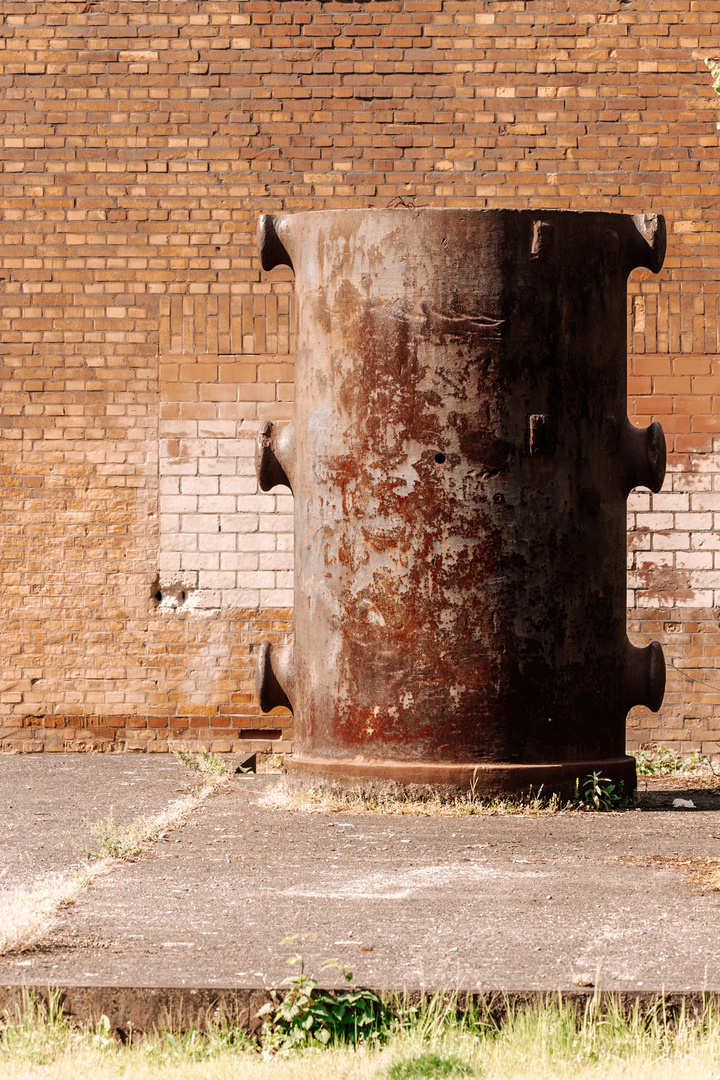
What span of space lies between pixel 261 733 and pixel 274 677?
2171 millimetres

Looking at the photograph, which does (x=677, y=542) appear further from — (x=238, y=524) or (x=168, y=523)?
(x=168, y=523)

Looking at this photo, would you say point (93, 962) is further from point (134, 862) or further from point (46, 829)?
point (46, 829)

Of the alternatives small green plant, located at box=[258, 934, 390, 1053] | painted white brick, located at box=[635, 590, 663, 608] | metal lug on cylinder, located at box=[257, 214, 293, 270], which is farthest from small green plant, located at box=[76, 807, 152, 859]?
painted white brick, located at box=[635, 590, 663, 608]

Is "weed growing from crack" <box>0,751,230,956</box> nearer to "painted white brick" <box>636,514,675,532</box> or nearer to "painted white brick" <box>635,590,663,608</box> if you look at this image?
"painted white brick" <box>635,590,663,608</box>

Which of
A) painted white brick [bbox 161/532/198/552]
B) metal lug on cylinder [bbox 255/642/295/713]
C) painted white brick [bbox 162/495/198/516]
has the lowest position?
metal lug on cylinder [bbox 255/642/295/713]

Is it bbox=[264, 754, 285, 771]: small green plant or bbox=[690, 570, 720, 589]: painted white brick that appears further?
bbox=[690, 570, 720, 589]: painted white brick

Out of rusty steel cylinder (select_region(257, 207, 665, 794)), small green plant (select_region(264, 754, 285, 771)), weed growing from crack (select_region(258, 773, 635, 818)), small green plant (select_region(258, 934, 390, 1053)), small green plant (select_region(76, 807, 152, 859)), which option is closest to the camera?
small green plant (select_region(258, 934, 390, 1053))

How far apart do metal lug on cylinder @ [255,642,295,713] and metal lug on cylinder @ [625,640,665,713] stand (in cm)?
166

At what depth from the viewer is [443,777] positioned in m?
6.08

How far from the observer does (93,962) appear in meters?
3.31

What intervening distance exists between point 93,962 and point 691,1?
26.1 feet

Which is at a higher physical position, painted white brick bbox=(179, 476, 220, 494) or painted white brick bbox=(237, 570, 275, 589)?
painted white brick bbox=(179, 476, 220, 494)

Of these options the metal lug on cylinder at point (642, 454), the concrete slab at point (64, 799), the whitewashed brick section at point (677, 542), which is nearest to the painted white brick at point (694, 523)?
the whitewashed brick section at point (677, 542)

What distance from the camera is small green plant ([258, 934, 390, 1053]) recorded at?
301 centimetres
